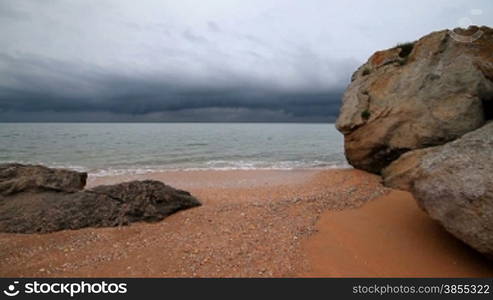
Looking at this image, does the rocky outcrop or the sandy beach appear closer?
the sandy beach

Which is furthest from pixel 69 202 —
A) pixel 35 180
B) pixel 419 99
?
pixel 419 99

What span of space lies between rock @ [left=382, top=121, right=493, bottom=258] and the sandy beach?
35.5 inches

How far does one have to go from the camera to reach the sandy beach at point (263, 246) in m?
5.08

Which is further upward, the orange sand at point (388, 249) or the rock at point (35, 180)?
the rock at point (35, 180)

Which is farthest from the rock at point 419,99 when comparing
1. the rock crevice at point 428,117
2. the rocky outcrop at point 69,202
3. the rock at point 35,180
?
the rock at point 35,180

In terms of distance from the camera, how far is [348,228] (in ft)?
22.4

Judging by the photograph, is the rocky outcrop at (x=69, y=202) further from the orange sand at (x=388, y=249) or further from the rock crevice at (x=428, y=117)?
the rock crevice at (x=428, y=117)

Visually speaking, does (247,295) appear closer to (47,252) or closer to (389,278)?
(389,278)

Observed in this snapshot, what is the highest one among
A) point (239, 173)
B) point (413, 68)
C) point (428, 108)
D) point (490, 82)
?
point (413, 68)

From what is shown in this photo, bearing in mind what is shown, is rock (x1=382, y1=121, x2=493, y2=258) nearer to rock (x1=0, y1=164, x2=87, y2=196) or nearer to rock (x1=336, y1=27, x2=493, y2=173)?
rock (x1=336, y1=27, x2=493, y2=173)

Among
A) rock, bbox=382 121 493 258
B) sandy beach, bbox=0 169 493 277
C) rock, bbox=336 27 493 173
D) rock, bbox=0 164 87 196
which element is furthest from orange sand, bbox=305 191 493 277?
rock, bbox=0 164 87 196

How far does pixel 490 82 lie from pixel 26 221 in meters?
17.0

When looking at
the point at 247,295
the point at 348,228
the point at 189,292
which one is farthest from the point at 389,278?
the point at 189,292

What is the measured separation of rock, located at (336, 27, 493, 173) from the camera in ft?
37.5
